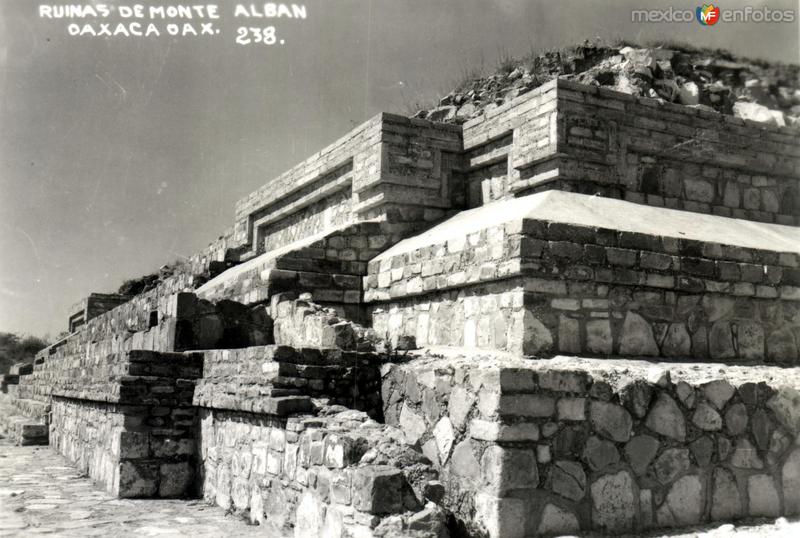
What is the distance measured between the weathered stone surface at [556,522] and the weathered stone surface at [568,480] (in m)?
0.10

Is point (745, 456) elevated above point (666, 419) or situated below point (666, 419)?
below

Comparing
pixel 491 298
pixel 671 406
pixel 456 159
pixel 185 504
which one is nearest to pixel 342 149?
pixel 456 159

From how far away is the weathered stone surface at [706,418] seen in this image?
514 centimetres

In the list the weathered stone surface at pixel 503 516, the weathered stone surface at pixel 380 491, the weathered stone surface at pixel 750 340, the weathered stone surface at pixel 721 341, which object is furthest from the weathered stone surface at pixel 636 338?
the weathered stone surface at pixel 380 491

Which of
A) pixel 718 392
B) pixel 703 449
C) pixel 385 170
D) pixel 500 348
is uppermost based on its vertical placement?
pixel 385 170

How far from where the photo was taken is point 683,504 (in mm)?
4996

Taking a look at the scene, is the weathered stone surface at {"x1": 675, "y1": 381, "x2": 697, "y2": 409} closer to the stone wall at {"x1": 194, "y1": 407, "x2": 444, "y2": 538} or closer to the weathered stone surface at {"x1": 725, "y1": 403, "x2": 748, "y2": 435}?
the weathered stone surface at {"x1": 725, "y1": 403, "x2": 748, "y2": 435}

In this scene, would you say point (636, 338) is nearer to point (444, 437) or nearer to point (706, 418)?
point (706, 418)

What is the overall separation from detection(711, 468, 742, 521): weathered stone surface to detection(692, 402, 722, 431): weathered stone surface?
291 millimetres

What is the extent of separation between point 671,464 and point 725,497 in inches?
19.8

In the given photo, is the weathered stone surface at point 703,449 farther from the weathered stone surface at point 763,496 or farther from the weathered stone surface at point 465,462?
the weathered stone surface at point 465,462

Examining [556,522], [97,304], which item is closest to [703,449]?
[556,522]

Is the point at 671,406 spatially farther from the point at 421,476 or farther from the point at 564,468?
the point at 421,476

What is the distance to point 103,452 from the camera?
774 cm
